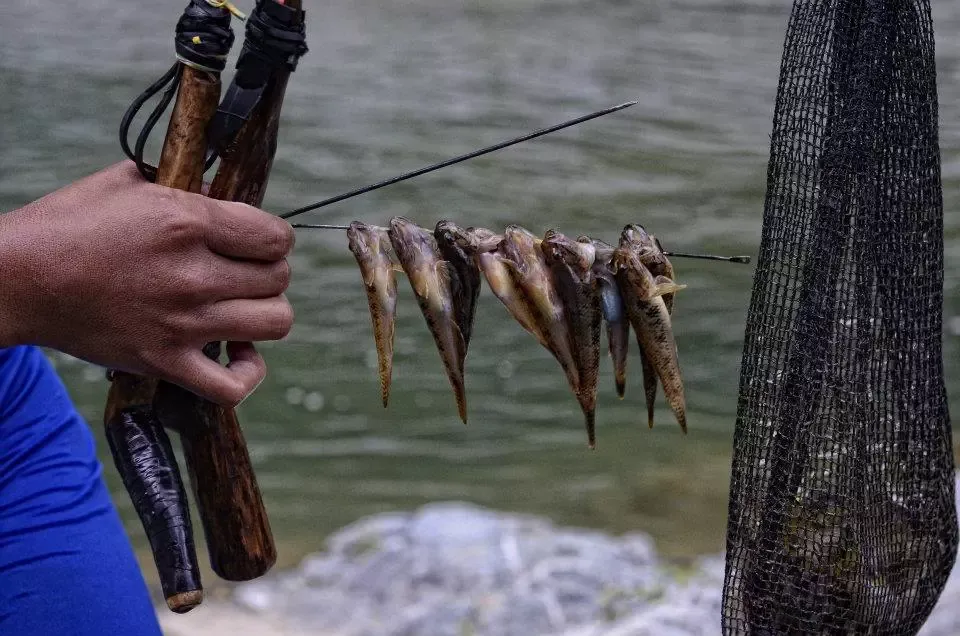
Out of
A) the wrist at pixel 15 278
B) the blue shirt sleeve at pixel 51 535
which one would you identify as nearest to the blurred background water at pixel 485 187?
the blue shirt sleeve at pixel 51 535

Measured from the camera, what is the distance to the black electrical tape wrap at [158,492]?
1822 mm

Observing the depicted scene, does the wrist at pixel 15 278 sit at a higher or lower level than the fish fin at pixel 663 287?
higher

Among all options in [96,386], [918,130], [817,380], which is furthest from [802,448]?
[96,386]

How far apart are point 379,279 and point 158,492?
495 mm

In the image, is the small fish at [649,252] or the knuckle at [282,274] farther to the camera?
the small fish at [649,252]

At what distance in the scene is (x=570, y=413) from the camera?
7.93 meters

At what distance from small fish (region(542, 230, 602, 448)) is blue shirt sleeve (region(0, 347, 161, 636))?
1.03 m

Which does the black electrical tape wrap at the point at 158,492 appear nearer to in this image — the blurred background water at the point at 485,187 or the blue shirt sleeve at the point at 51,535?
the blue shirt sleeve at the point at 51,535

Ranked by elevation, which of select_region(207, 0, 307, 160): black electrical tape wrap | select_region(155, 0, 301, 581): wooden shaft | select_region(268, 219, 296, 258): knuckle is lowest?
select_region(155, 0, 301, 581): wooden shaft

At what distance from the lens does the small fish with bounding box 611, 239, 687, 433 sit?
192 cm

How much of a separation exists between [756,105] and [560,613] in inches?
247

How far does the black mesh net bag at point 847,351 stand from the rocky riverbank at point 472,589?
7.48ft

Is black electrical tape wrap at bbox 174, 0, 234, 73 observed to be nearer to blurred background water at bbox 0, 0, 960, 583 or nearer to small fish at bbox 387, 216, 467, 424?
small fish at bbox 387, 216, 467, 424

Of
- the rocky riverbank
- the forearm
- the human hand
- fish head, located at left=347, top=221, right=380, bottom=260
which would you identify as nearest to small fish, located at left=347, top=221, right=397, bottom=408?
fish head, located at left=347, top=221, right=380, bottom=260
